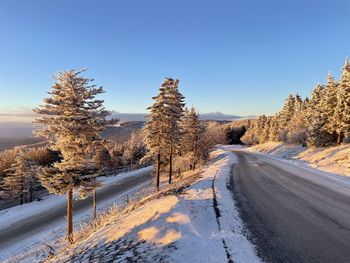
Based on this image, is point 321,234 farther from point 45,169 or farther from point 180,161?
point 180,161

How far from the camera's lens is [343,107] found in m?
41.3

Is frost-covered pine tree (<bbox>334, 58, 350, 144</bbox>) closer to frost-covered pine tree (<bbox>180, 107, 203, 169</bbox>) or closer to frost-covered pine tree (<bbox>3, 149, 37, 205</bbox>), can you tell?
frost-covered pine tree (<bbox>180, 107, 203, 169</bbox>)

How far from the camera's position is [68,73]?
2023cm

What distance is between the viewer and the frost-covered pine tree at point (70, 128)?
1992 cm

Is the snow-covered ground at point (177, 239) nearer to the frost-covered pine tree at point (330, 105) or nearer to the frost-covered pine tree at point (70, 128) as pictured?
the frost-covered pine tree at point (70, 128)

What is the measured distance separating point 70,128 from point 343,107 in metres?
37.7

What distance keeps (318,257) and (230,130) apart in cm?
14642

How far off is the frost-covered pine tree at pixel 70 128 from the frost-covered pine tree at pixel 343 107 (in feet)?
112

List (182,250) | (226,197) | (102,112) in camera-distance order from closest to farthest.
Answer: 1. (182,250)
2. (226,197)
3. (102,112)

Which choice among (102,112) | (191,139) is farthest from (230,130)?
(102,112)

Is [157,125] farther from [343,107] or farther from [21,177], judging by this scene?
[21,177]

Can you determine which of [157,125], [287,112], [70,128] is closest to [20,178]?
[157,125]

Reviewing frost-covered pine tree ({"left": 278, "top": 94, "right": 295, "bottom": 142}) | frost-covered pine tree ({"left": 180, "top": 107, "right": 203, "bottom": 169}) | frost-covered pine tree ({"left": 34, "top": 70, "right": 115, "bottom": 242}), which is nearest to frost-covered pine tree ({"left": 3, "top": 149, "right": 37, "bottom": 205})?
frost-covered pine tree ({"left": 180, "top": 107, "right": 203, "bottom": 169})

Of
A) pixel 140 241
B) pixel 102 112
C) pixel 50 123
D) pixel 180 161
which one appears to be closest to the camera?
pixel 140 241
